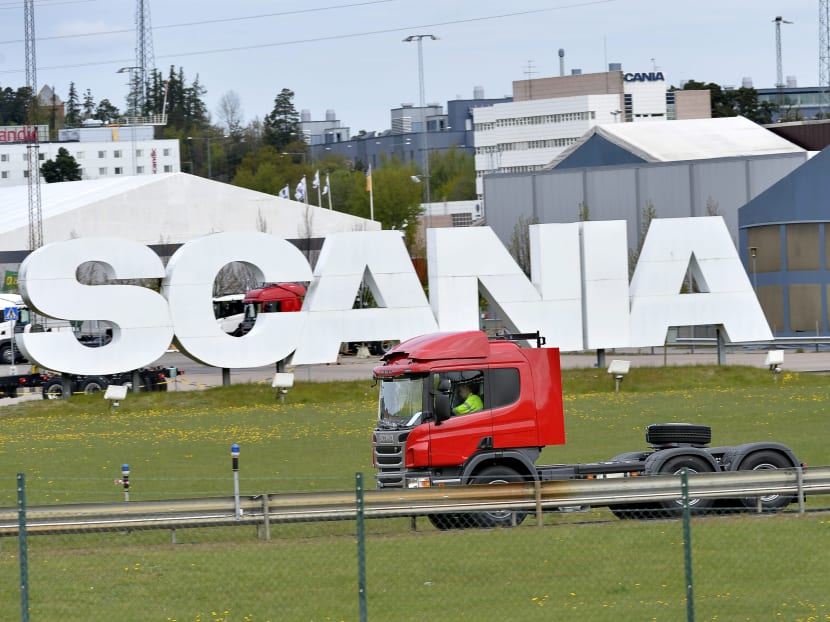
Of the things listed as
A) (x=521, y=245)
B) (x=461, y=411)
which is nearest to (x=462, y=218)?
(x=521, y=245)

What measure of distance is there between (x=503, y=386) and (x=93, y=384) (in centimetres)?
3467

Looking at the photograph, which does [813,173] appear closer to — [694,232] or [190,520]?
[694,232]

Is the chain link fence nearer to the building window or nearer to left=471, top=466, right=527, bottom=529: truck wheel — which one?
left=471, top=466, right=527, bottom=529: truck wheel

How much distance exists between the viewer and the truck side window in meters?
22.9

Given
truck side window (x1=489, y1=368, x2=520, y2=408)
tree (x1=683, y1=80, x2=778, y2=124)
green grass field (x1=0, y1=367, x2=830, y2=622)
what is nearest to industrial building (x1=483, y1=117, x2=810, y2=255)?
green grass field (x1=0, y1=367, x2=830, y2=622)

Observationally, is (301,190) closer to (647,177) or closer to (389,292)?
(647,177)

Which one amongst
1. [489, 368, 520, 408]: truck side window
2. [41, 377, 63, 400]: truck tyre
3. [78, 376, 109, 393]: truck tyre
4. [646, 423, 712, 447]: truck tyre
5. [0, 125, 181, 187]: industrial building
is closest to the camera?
[489, 368, 520, 408]: truck side window

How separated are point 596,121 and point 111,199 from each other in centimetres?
9071

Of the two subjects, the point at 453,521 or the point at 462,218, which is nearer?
the point at 453,521

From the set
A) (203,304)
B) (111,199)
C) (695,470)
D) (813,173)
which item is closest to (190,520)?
(695,470)

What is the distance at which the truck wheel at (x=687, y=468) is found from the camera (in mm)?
22109

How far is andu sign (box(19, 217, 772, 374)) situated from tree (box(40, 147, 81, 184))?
11035 centimetres

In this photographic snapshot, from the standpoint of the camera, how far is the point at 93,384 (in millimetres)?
54438

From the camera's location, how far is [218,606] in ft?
51.7
